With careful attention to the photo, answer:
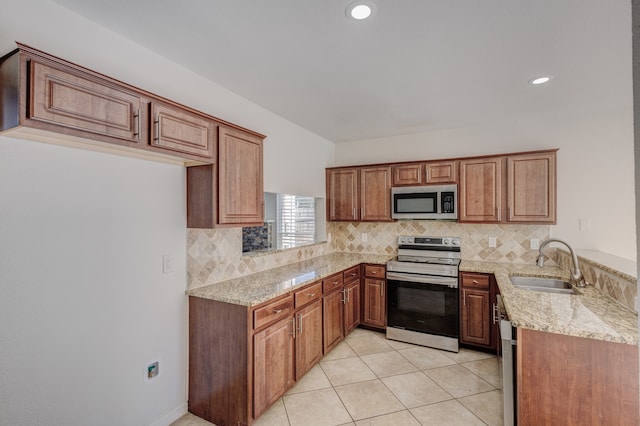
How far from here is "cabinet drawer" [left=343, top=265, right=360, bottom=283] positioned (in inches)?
135

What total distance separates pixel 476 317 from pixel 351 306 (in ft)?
4.43

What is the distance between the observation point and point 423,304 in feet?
11.1

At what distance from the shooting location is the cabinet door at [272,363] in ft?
6.88

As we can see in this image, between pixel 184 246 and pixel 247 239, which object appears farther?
pixel 247 239

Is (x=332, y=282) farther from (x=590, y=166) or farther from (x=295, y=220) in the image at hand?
(x=590, y=166)

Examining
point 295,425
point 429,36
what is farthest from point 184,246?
point 429,36

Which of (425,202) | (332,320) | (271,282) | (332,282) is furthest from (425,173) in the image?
(271,282)

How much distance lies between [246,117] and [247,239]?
4.13 feet

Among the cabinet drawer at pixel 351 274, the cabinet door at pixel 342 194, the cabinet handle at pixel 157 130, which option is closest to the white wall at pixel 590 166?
the cabinet door at pixel 342 194

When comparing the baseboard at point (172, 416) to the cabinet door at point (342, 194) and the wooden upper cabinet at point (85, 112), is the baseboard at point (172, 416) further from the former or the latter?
the cabinet door at point (342, 194)

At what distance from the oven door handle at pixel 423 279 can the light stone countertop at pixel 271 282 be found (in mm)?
209

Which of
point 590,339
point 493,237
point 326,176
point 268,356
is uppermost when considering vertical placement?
point 326,176

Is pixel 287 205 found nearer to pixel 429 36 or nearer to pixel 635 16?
pixel 429 36

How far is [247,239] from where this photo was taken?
10.6 ft
